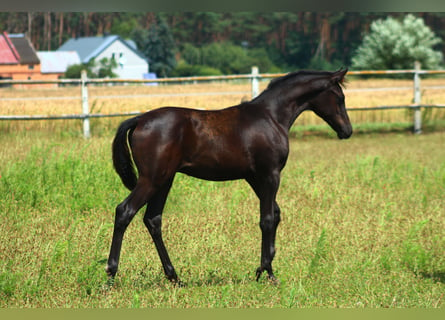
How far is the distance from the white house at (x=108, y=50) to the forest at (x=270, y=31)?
2.83 ft

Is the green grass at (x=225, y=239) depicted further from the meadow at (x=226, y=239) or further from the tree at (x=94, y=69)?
the tree at (x=94, y=69)

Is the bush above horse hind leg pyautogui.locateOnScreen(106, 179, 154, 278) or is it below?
above

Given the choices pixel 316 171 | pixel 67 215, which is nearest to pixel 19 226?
pixel 67 215

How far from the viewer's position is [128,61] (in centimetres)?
4109

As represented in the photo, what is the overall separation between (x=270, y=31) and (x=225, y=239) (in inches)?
1916

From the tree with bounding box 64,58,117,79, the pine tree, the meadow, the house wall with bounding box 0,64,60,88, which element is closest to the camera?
the meadow

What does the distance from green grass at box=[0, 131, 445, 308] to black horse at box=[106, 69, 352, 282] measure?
35 centimetres

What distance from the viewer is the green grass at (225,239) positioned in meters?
4.57

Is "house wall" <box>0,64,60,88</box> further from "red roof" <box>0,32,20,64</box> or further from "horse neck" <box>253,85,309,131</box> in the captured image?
"horse neck" <box>253,85,309,131</box>

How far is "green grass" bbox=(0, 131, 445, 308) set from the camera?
4570mm

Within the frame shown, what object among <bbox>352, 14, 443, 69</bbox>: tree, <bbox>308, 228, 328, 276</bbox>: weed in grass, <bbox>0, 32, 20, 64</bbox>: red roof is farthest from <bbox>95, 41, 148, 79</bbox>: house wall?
<bbox>308, 228, 328, 276</bbox>: weed in grass

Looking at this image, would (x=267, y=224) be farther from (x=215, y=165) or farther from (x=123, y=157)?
(x=123, y=157)

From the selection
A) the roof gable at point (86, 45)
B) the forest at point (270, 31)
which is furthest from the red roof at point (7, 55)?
the forest at point (270, 31)

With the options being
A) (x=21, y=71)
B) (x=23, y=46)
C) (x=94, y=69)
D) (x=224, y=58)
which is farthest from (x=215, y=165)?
(x=21, y=71)
